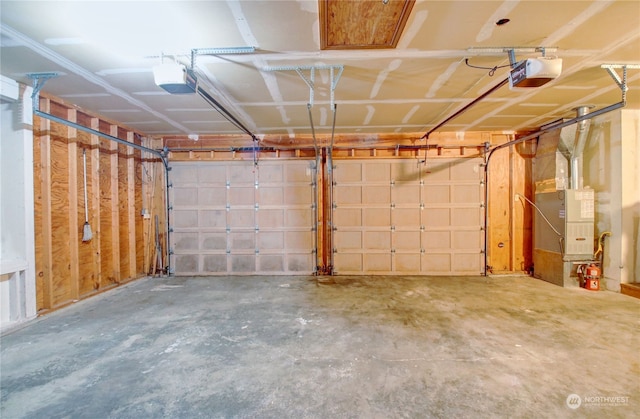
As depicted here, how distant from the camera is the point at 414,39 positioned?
230cm

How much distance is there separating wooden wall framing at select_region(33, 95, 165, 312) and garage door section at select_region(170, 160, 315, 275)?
633 mm

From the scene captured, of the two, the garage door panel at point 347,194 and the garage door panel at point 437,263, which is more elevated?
the garage door panel at point 347,194

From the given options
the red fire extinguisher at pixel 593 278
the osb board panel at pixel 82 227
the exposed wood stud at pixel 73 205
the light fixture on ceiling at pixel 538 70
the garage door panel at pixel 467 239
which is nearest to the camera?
the light fixture on ceiling at pixel 538 70

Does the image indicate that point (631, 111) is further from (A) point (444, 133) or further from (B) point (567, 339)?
(B) point (567, 339)

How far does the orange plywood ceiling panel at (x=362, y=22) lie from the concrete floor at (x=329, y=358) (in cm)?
285

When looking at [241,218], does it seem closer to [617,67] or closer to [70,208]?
[70,208]

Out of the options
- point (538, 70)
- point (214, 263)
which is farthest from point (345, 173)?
point (538, 70)

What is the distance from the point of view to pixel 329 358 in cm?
236

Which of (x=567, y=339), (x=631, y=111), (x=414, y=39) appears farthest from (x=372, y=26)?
(x=631, y=111)

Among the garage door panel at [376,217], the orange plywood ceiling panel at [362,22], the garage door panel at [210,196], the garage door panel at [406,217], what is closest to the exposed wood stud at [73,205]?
the garage door panel at [210,196]

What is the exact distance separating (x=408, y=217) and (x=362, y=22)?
3.96 metres

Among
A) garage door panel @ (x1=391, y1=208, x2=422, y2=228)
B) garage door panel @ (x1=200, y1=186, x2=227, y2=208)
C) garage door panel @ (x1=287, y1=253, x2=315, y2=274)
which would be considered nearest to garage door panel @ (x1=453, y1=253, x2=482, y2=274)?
garage door panel @ (x1=391, y1=208, x2=422, y2=228)

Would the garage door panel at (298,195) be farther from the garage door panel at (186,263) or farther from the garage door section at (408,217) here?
the garage door panel at (186,263)

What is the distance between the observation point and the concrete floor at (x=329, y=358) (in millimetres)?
1816
